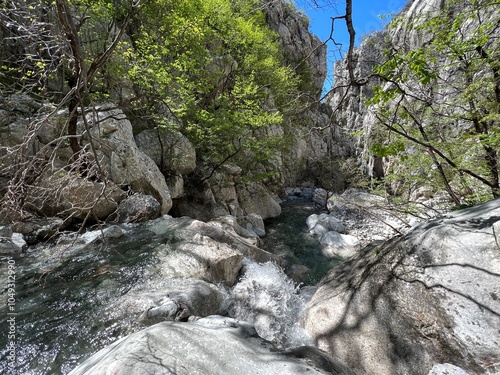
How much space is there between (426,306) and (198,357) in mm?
2289

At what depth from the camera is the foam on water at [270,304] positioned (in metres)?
3.68

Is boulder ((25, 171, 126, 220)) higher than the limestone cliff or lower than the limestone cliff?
lower

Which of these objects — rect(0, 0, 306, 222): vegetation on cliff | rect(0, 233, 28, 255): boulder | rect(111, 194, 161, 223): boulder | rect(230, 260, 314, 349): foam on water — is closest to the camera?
rect(230, 260, 314, 349): foam on water

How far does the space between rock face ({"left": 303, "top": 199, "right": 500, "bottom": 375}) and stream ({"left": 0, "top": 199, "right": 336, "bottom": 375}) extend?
0.67 metres

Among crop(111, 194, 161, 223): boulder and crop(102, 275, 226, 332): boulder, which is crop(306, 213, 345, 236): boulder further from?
crop(102, 275, 226, 332): boulder

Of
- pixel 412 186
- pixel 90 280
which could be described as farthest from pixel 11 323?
pixel 412 186

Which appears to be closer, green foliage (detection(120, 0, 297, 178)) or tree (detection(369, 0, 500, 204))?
tree (detection(369, 0, 500, 204))

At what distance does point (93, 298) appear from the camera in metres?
3.78

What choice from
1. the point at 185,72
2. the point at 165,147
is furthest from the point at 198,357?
the point at 185,72

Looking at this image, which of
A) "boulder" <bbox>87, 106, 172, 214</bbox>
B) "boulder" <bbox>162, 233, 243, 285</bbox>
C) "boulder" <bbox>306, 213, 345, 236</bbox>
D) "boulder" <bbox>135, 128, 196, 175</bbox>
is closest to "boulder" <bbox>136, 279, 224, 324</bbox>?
"boulder" <bbox>162, 233, 243, 285</bbox>

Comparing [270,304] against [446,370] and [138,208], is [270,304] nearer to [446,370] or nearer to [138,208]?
[446,370]

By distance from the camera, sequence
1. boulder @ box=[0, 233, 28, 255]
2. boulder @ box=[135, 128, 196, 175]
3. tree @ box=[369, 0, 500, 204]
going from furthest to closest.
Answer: boulder @ box=[135, 128, 196, 175] → boulder @ box=[0, 233, 28, 255] → tree @ box=[369, 0, 500, 204]

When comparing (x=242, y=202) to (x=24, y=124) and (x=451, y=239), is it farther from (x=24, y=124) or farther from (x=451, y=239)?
(x=451, y=239)

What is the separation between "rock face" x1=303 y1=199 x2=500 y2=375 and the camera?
2.20 meters
